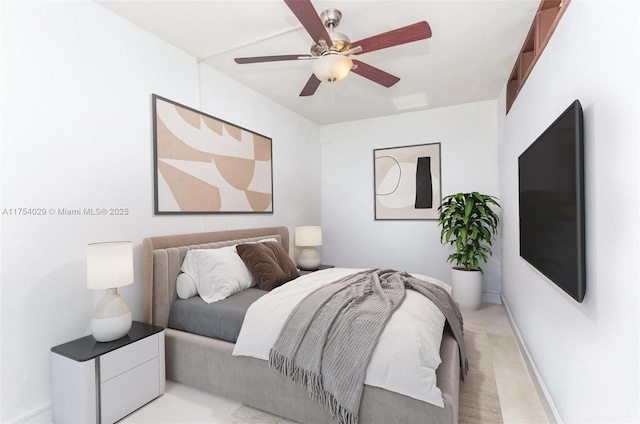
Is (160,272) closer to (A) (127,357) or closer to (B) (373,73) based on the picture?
(A) (127,357)

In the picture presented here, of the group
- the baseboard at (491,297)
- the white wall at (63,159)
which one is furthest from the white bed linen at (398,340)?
the baseboard at (491,297)

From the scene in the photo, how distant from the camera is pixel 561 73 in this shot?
64.7 inches

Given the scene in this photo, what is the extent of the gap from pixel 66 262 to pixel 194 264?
821 millimetres

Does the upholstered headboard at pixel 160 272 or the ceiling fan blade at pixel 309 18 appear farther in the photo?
the upholstered headboard at pixel 160 272

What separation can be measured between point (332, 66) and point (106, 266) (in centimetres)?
187

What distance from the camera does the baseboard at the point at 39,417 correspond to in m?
1.74

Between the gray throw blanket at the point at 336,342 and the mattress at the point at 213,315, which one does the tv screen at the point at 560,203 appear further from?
the mattress at the point at 213,315

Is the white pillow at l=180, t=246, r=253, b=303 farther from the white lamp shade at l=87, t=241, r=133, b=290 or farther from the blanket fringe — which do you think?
the blanket fringe

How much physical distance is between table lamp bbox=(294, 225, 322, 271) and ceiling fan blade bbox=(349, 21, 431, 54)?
2.49 metres

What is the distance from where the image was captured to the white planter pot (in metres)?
3.65

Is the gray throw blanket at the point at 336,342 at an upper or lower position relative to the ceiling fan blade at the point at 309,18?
lower

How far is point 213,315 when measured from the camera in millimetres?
2176

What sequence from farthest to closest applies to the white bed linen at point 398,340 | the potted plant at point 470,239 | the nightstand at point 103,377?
the potted plant at point 470,239, the nightstand at point 103,377, the white bed linen at point 398,340

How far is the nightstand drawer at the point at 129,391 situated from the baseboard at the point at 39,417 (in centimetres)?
42
